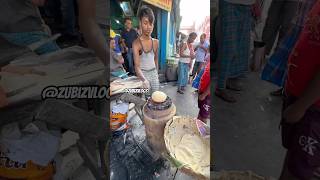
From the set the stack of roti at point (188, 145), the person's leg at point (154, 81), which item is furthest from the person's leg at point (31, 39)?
the stack of roti at point (188, 145)

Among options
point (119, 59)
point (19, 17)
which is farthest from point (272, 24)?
point (19, 17)

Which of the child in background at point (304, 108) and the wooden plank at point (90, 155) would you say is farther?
the wooden plank at point (90, 155)

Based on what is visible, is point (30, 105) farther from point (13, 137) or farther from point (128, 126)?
point (128, 126)

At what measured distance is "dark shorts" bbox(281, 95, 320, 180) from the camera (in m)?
0.83

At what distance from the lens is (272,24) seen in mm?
852

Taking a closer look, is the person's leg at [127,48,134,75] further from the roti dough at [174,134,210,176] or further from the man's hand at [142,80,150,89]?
the roti dough at [174,134,210,176]

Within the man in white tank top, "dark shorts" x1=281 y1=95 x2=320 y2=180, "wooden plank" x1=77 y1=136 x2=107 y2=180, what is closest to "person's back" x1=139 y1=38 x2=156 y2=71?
the man in white tank top

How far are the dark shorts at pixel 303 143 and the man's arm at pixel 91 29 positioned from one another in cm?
46

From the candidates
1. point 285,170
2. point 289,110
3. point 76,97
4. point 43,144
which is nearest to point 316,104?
point 289,110

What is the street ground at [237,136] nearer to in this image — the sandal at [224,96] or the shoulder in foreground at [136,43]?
the sandal at [224,96]

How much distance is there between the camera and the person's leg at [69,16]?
83 centimetres

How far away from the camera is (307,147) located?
0.85m

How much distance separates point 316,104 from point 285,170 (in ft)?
0.67

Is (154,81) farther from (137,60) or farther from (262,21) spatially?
(262,21)
